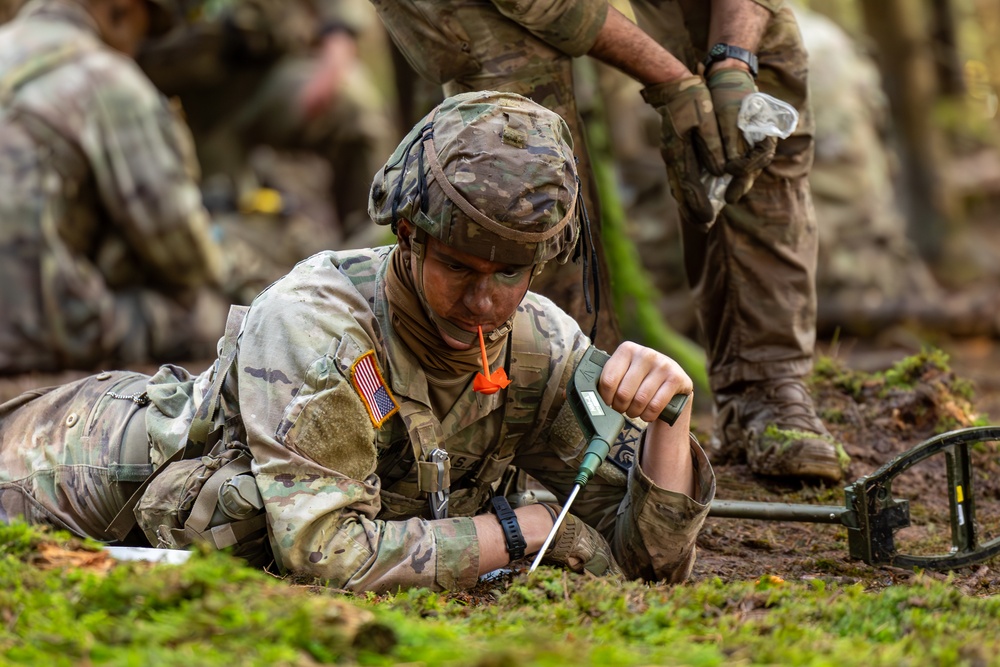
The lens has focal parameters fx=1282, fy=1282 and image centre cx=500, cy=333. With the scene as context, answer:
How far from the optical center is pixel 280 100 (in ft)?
48.7

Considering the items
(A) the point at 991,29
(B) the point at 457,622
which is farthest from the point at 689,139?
(A) the point at 991,29

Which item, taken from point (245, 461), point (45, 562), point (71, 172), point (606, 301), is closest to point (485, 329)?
point (245, 461)

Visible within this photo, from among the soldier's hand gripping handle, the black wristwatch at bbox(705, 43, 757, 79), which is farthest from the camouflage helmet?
the black wristwatch at bbox(705, 43, 757, 79)

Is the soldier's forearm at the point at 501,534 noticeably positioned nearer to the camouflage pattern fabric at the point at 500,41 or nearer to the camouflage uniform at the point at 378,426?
the camouflage uniform at the point at 378,426

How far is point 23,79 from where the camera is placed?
9.37 meters

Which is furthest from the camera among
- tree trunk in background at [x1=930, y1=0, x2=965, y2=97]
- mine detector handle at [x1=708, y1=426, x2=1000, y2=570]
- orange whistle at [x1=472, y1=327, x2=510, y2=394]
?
tree trunk in background at [x1=930, y1=0, x2=965, y2=97]

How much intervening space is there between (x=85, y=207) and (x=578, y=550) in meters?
7.28

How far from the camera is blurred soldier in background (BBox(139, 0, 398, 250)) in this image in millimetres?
14227

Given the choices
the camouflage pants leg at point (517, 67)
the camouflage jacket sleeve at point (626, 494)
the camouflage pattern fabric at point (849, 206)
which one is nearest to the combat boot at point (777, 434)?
the camouflage pants leg at point (517, 67)

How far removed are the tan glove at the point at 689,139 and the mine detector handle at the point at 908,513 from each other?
4.48 feet

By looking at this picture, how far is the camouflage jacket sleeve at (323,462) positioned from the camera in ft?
11.3

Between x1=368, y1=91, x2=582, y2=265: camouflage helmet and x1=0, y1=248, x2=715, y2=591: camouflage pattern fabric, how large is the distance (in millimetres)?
403

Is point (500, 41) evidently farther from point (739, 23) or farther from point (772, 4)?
point (772, 4)

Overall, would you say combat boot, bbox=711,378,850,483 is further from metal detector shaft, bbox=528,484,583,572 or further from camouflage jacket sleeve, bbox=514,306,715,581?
metal detector shaft, bbox=528,484,583,572
